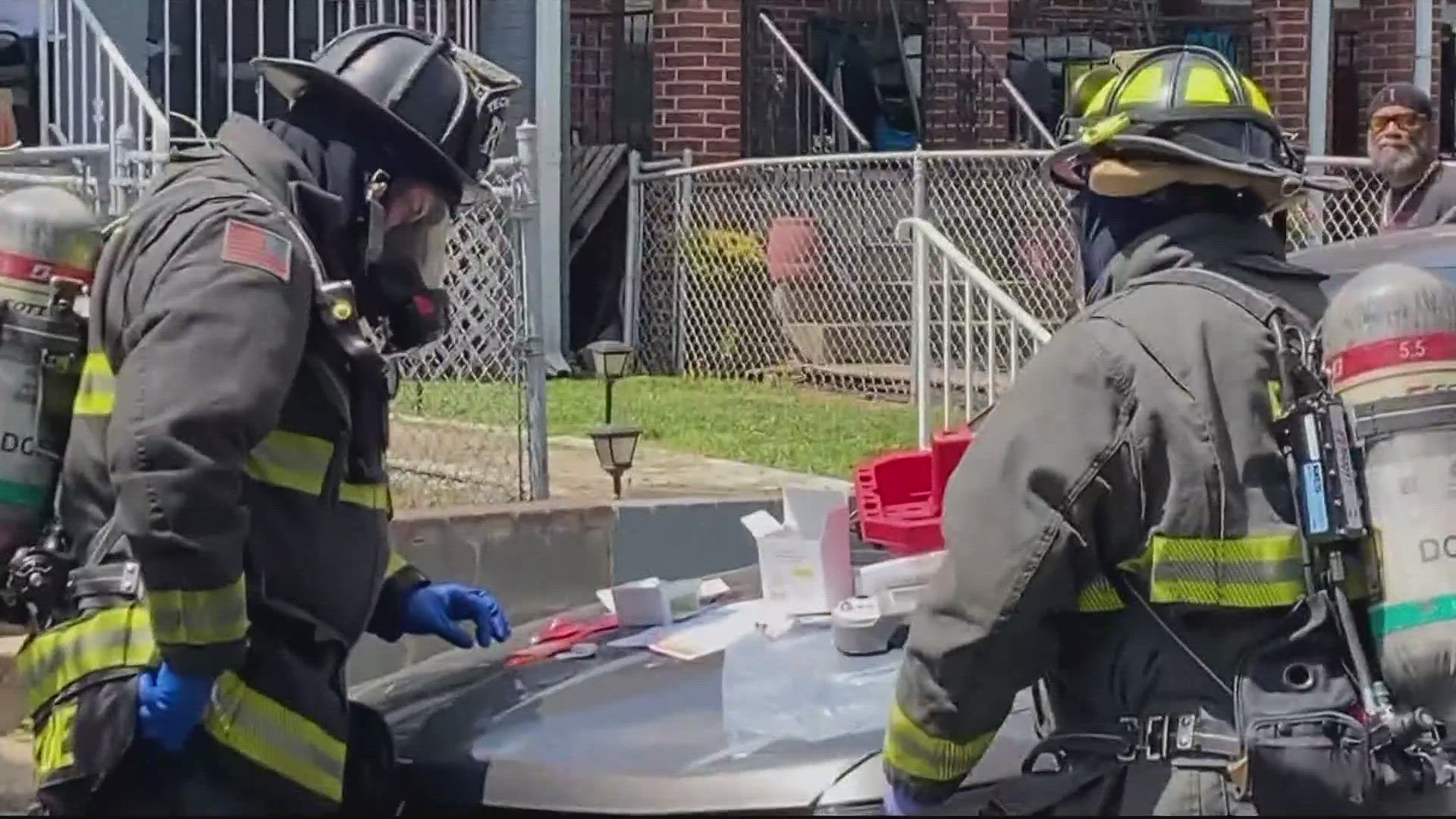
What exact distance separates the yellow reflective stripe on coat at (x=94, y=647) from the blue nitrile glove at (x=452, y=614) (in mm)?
687

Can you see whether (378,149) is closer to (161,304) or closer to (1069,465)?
(161,304)

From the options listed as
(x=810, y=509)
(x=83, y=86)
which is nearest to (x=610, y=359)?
(x=83, y=86)

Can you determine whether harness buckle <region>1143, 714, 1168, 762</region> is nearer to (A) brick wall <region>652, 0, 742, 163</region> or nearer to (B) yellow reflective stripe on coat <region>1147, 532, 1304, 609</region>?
(B) yellow reflective stripe on coat <region>1147, 532, 1304, 609</region>

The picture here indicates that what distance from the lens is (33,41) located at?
10672 millimetres

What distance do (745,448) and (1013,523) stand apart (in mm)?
6896

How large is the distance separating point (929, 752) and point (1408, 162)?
549 centimetres

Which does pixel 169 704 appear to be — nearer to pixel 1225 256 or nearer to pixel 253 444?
pixel 253 444

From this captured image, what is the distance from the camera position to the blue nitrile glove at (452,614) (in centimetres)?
370

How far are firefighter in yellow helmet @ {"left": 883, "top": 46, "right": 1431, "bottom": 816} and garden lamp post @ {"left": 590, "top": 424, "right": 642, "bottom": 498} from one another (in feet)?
15.2

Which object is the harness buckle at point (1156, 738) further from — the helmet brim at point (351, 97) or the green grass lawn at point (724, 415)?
the green grass lawn at point (724, 415)

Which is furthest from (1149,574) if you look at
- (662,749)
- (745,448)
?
(745,448)

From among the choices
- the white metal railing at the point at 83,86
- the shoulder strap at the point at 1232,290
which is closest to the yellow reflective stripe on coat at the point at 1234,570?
the shoulder strap at the point at 1232,290

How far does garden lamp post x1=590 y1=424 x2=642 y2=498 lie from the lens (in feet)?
24.5

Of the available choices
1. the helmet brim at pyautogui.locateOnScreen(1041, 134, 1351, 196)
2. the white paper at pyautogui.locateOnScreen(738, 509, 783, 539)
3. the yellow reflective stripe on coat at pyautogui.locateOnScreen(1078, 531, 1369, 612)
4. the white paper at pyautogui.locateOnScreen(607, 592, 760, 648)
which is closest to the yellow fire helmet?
the helmet brim at pyautogui.locateOnScreen(1041, 134, 1351, 196)
